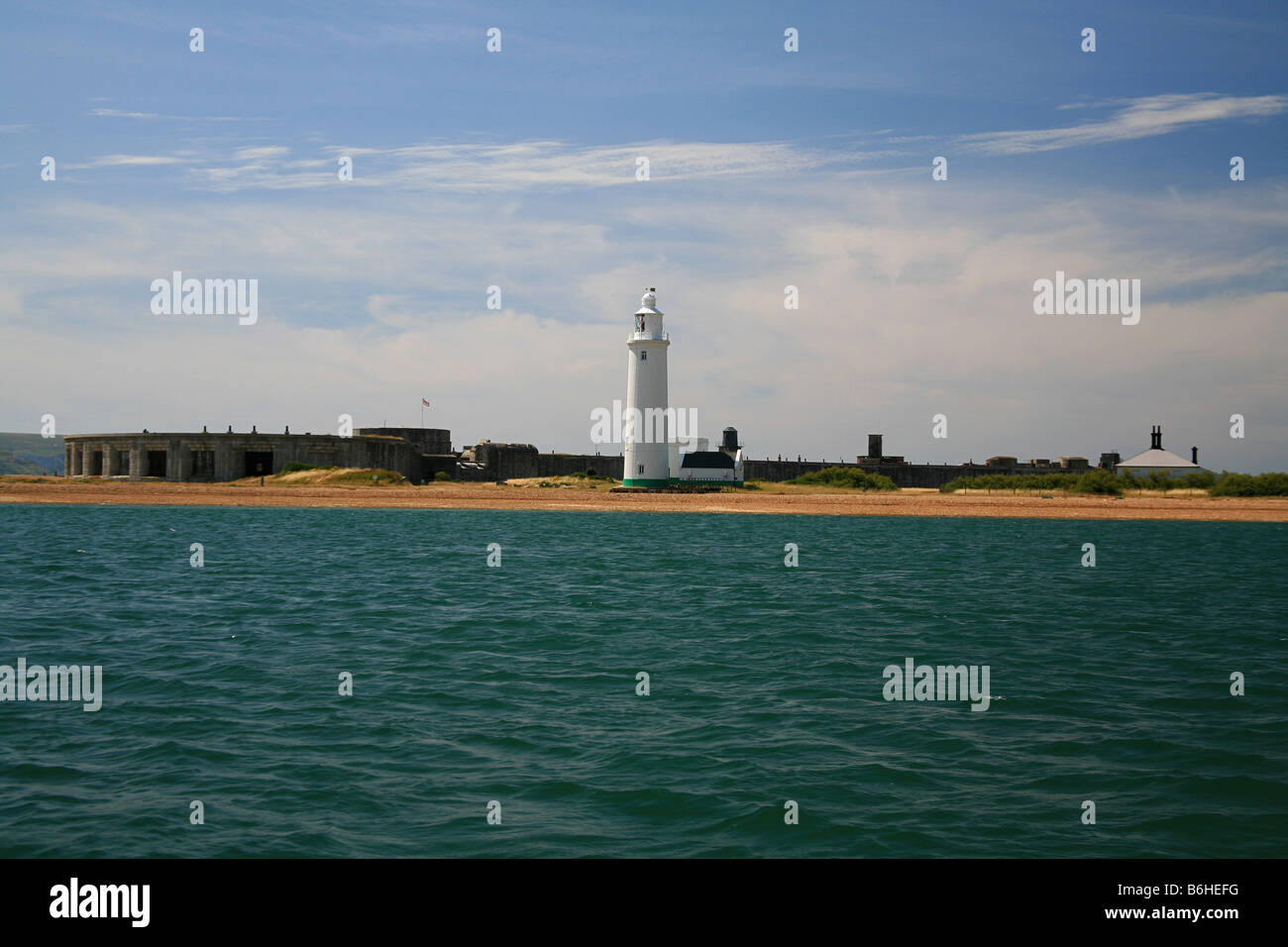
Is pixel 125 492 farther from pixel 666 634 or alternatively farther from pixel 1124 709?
pixel 1124 709

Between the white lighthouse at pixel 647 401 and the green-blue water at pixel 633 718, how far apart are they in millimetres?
44489

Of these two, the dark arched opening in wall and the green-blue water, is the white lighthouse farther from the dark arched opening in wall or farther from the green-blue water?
the green-blue water

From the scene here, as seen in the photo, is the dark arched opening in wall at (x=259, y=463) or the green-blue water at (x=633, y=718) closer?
the green-blue water at (x=633, y=718)

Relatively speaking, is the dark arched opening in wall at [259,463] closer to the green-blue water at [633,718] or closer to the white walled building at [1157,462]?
the green-blue water at [633,718]

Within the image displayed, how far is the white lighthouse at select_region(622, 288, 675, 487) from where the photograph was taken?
72.3 m

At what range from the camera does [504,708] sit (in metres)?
12.7

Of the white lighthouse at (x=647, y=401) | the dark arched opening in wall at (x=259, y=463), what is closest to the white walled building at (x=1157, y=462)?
the white lighthouse at (x=647, y=401)

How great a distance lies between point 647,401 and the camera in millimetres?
72562

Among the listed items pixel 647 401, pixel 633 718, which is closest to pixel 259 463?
pixel 647 401

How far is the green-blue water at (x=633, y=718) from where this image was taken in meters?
8.40

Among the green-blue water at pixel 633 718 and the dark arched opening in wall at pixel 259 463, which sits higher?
the dark arched opening in wall at pixel 259 463

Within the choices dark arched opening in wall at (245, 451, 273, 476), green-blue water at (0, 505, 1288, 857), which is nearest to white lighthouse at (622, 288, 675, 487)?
dark arched opening in wall at (245, 451, 273, 476)

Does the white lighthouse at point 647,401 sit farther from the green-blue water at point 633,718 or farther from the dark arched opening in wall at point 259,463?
the green-blue water at point 633,718
